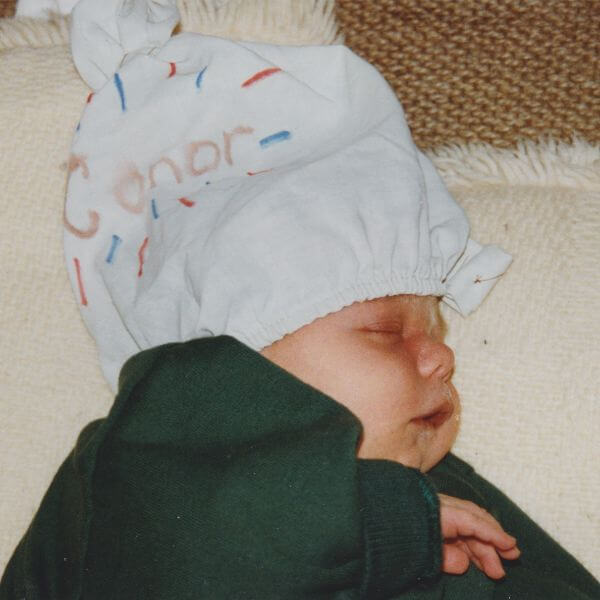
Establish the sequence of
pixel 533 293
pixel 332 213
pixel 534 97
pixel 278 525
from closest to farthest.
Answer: pixel 278 525, pixel 332 213, pixel 533 293, pixel 534 97

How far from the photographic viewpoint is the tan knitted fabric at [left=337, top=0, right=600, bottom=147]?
3.35 feet

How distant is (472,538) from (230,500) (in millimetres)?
232

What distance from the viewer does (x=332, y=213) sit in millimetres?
793

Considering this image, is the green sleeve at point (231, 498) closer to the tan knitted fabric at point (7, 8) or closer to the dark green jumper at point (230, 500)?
the dark green jumper at point (230, 500)

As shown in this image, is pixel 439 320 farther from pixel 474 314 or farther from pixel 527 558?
pixel 527 558

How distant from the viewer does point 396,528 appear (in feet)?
2.31

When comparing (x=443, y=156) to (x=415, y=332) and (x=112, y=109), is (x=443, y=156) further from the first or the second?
(x=112, y=109)

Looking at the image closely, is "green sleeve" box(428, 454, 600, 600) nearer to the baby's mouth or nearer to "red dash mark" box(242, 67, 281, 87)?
the baby's mouth

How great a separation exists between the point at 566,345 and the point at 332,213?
0.28 m

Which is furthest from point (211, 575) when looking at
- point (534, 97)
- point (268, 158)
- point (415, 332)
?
point (534, 97)

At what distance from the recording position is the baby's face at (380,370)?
0.76 m

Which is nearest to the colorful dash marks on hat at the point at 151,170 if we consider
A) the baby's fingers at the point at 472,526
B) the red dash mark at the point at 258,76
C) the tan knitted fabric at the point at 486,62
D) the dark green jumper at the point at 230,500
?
the red dash mark at the point at 258,76

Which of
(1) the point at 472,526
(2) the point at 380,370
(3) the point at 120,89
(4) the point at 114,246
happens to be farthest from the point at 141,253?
(1) the point at 472,526

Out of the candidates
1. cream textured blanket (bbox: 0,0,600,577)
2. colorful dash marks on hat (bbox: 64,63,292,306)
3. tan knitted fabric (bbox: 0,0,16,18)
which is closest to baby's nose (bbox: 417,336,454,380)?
cream textured blanket (bbox: 0,0,600,577)
